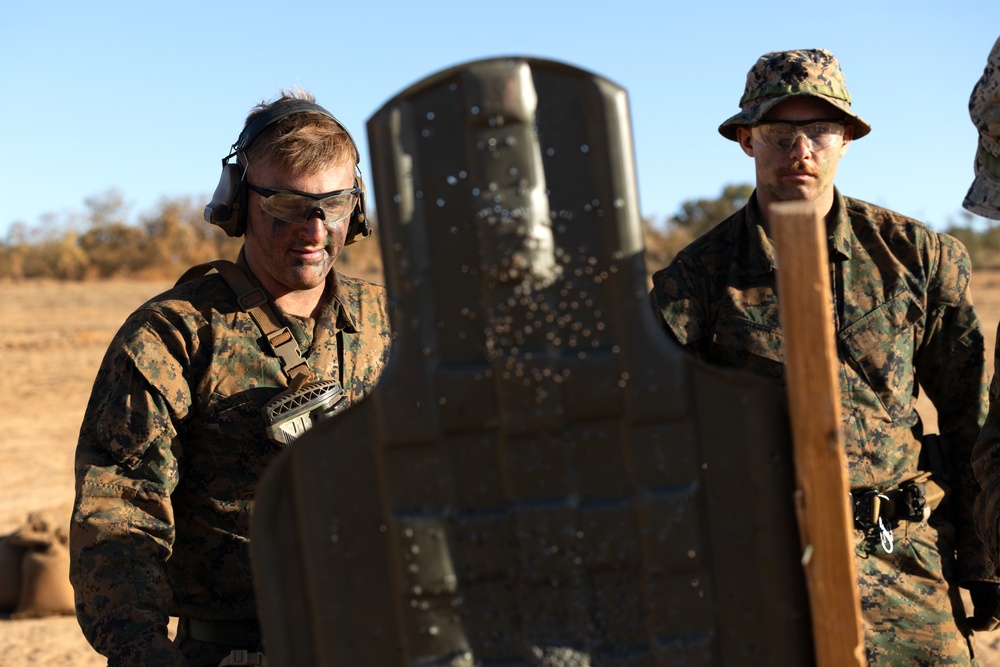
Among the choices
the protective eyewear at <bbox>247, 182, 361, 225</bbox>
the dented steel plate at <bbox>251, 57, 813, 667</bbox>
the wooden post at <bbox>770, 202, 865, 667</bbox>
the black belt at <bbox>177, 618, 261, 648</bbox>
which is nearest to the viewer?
the wooden post at <bbox>770, 202, 865, 667</bbox>

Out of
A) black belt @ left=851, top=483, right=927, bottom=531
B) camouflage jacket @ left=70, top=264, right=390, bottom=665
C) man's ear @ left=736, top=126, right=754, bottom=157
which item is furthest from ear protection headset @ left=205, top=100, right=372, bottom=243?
black belt @ left=851, top=483, right=927, bottom=531

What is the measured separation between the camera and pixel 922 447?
3705 mm

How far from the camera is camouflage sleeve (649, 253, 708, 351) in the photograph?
3430mm

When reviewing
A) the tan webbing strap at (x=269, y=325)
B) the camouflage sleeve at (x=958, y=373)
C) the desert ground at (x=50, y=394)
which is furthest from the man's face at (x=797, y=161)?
the desert ground at (x=50, y=394)

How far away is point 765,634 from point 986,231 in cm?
3600

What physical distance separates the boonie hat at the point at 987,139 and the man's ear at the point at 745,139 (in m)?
0.77

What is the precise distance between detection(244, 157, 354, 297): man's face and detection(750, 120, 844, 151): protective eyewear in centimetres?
134

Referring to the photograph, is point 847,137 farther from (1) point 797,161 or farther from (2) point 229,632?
(2) point 229,632

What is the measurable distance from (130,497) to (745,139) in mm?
2210

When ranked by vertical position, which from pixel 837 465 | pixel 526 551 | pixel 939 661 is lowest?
pixel 939 661

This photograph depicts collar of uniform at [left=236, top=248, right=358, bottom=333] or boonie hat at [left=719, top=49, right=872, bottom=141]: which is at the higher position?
boonie hat at [left=719, top=49, right=872, bottom=141]

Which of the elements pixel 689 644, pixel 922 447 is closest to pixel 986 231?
pixel 922 447

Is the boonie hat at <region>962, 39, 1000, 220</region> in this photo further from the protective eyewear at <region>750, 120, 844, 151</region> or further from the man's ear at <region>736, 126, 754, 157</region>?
the man's ear at <region>736, 126, 754, 157</region>

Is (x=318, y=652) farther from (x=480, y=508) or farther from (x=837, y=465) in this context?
(x=837, y=465)
